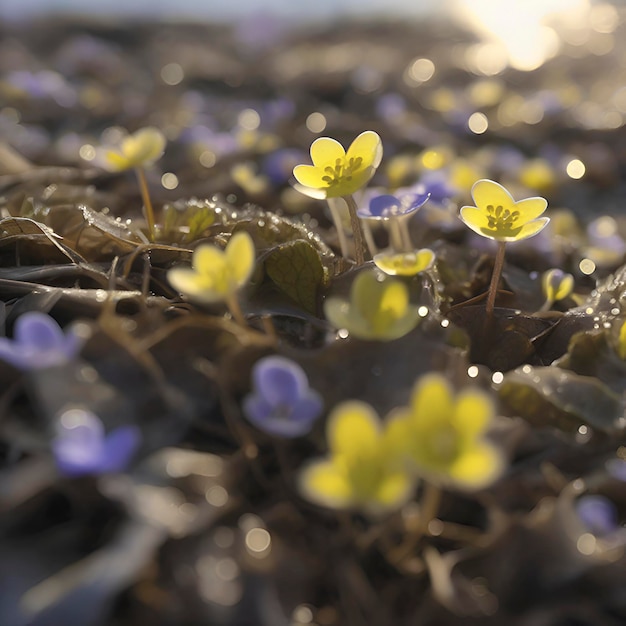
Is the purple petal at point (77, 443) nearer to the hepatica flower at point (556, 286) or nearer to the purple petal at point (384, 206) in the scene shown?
the purple petal at point (384, 206)

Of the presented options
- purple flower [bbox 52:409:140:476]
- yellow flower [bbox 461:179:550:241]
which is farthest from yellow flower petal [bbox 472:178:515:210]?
purple flower [bbox 52:409:140:476]

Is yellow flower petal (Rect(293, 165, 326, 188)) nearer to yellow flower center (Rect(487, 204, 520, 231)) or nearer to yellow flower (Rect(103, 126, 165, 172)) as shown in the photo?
yellow flower center (Rect(487, 204, 520, 231))

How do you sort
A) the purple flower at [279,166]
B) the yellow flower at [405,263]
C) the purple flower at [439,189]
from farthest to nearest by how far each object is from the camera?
the purple flower at [279,166], the purple flower at [439,189], the yellow flower at [405,263]

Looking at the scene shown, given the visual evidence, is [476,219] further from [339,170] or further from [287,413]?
[287,413]

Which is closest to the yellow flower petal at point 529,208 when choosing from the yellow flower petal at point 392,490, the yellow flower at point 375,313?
the yellow flower at point 375,313

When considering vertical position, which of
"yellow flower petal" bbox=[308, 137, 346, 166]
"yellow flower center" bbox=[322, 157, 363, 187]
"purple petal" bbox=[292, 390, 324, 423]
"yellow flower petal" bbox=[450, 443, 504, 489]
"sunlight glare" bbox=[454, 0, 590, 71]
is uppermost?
"yellow flower petal" bbox=[308, 137, 346, 166]

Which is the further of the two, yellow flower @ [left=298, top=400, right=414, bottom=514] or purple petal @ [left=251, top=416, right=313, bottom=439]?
purple petal @ [left=251, top=416, right=313, bottom=439]

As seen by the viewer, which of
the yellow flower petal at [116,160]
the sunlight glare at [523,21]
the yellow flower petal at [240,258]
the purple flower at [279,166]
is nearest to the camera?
the yellow flower petal at [240,258]

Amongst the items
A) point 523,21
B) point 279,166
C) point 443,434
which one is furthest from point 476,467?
point 523,21
